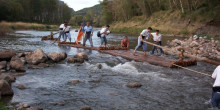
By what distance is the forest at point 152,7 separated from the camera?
37469 mm

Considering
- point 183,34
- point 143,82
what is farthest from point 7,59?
point 183,34

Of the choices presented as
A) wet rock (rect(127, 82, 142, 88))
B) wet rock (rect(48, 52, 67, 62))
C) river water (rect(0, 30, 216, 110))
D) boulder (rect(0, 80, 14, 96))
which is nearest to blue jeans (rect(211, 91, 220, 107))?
river water (rect(0, 30, 216, 110))

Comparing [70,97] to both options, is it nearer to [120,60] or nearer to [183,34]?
[120,60]

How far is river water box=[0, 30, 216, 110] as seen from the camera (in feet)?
20.5

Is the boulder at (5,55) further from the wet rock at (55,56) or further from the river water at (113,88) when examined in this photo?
the river water at (113,88)

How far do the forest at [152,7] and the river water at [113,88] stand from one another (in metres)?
29.7

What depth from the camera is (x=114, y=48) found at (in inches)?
640

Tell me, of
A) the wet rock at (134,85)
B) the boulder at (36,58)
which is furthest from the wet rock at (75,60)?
the wet rock at (134,85)

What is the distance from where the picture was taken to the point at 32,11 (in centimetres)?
8469

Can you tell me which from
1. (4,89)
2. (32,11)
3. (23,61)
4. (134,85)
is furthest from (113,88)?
(32,11)

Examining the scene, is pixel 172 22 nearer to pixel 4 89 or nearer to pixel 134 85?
pixel 134 85

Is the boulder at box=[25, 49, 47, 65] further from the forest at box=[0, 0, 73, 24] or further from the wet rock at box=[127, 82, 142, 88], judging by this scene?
the forest at box=[0, 0, 73, 24]

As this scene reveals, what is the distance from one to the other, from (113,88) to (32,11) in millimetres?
85191

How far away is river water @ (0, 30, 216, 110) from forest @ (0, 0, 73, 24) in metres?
49.5
